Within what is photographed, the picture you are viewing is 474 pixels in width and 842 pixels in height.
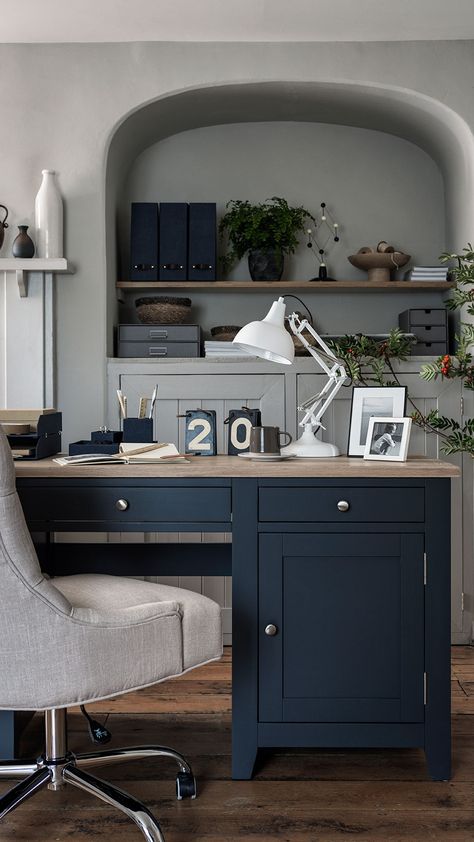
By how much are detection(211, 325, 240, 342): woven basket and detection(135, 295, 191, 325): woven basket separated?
162 mm

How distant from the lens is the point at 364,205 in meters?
3.97

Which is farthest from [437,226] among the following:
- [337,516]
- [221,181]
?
[337,516]

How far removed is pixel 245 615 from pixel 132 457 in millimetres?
546

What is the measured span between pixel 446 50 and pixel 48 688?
10.1ft

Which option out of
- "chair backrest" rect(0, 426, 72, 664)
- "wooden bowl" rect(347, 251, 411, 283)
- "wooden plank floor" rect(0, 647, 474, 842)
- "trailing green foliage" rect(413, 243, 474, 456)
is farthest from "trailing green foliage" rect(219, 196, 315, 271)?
"chair backrest" rect(0, 426, 72, 664)

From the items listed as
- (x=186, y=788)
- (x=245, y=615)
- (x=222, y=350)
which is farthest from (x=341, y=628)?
(x=222, y=350)

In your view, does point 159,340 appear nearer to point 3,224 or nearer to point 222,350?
point 222,350

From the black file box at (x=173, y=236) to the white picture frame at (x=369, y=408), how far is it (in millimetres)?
1353

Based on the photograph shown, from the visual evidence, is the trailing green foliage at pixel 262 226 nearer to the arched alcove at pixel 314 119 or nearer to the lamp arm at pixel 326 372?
the arched alcove at pixel 314 119

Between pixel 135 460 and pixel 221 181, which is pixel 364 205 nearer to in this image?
pixel 221 181

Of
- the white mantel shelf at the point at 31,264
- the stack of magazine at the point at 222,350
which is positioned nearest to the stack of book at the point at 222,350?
the stack of magazine at the point at 222,350

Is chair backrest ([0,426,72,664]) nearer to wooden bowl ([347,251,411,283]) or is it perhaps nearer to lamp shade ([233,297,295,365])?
lamp shade ([233,297,295,365])

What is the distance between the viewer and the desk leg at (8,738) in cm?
233

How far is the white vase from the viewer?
11.2ft
